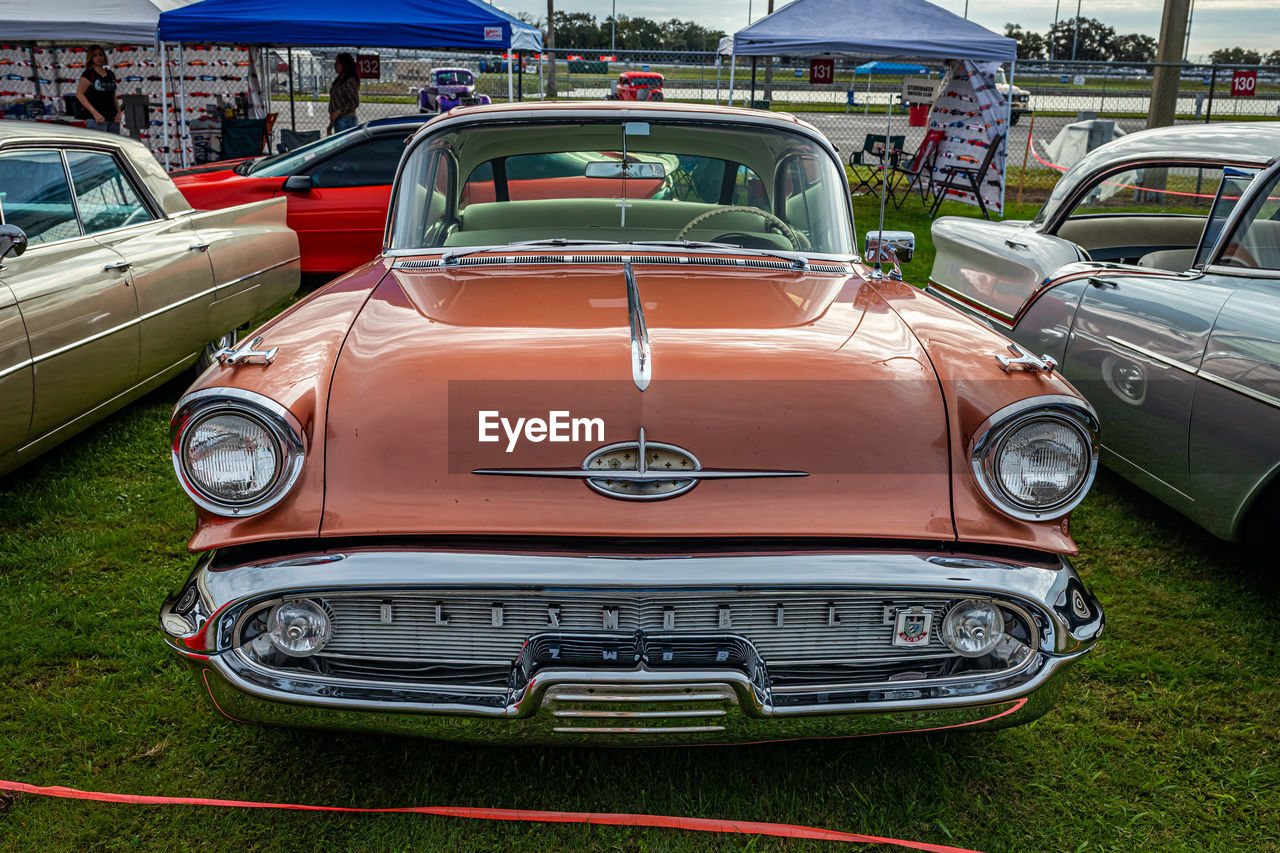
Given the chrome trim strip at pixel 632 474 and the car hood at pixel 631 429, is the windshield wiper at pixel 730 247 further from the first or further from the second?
the chrome trim strip at pixel 632 474

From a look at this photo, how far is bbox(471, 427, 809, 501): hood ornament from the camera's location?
2.07 m

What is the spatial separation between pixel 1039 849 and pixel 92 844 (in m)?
2.12

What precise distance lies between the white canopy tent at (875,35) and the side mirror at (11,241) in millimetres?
9494

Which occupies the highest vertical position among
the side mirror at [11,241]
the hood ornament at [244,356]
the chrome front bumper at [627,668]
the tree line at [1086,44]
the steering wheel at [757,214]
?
the tree line at [1086,44]

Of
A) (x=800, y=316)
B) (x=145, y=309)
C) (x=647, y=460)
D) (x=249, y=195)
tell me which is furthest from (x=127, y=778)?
(x=249, y=195)

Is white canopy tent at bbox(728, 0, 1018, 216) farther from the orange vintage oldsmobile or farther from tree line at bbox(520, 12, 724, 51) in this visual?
tree line at bbox(520, 12, 724, 51)

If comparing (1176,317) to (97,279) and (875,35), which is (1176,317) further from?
(875,35)

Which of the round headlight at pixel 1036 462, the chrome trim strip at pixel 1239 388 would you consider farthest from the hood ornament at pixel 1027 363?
the chrome trim strip at pixel 1239 388

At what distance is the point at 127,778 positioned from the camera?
250 centimetres

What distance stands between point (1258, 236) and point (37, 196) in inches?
184

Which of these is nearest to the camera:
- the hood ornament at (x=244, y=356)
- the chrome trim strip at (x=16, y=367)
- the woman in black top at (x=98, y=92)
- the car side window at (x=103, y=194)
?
the hood ornament at (x=244, y=356)

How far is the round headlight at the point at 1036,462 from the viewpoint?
7.02ft

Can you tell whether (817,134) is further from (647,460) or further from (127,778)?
(127,778)

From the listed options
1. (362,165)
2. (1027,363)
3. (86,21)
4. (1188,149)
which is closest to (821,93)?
(86,21)
